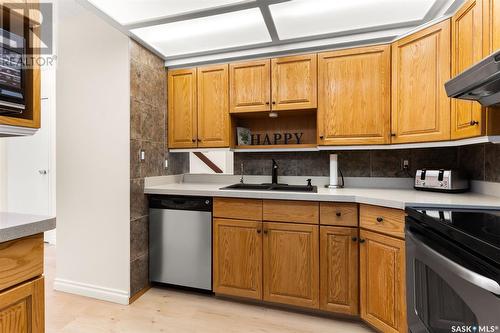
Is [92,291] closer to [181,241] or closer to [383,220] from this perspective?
[181,241]

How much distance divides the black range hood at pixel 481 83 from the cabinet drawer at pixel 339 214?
0.95 m

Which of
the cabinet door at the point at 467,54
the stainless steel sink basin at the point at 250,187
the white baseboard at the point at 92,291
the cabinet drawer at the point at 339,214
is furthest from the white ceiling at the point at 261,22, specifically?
the white baseboard at the point at 92,291

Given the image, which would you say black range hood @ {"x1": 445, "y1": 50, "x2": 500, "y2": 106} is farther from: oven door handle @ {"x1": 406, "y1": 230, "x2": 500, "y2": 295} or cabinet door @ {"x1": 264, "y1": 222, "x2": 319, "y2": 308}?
cabinet door @ {"x1": 264, "y1": 222, "x2": 319, "y2": 308}

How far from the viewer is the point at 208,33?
220 cm

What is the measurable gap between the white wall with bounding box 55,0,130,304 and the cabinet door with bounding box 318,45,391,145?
175 cm

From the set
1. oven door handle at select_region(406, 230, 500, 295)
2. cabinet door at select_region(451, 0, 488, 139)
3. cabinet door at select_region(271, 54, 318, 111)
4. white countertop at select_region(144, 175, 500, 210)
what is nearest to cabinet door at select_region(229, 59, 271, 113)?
cabinet door at select_region(271, 54, 318, 111)

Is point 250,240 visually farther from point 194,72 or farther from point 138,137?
point 194,72

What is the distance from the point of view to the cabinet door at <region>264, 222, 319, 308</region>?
1.97m

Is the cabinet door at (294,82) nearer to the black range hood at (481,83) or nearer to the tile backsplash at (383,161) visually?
the tile backsplash at (383,161)

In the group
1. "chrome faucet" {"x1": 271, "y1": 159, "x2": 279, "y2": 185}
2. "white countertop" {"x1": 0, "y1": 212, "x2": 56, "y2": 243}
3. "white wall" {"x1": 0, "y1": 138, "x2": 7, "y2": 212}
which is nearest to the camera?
"white countertop" {"x1": 0, "y1": 212, "x2": 56, "y2": 243}

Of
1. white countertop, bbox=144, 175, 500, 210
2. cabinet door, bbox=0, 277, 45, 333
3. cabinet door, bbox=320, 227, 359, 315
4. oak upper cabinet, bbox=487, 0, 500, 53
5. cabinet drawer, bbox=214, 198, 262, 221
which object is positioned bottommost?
cabinet door, bbox=320, 227, 359, 315

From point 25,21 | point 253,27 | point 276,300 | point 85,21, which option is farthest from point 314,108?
point 85,21

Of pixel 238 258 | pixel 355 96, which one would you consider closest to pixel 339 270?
pixel 238 258

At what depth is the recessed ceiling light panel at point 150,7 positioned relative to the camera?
1746mm
